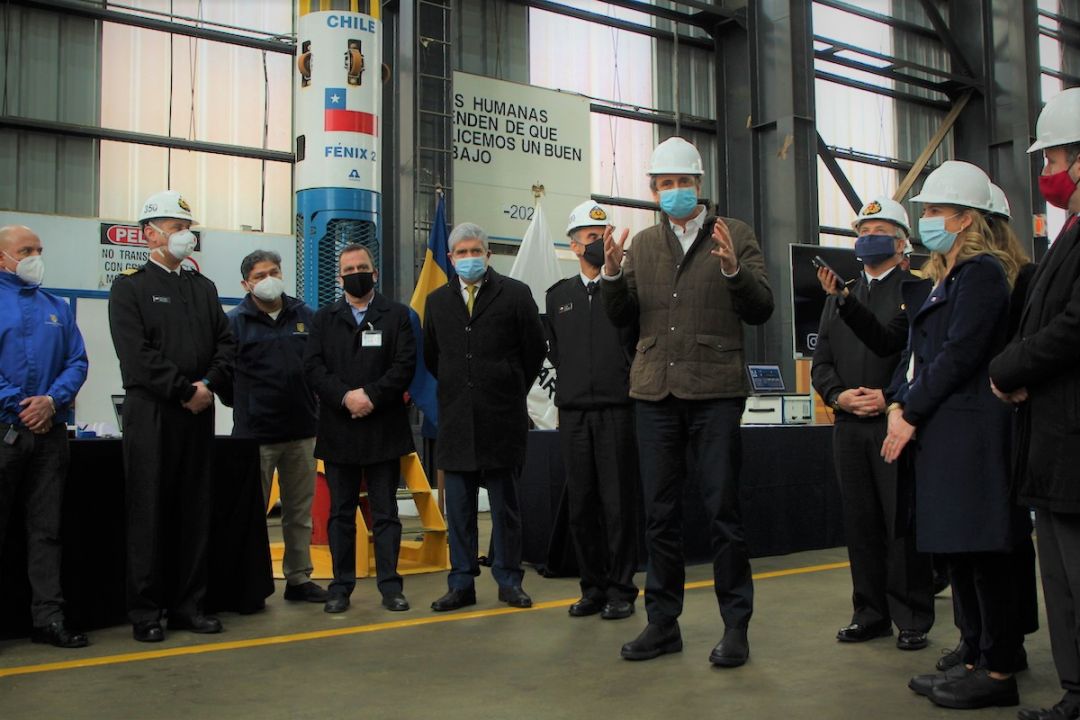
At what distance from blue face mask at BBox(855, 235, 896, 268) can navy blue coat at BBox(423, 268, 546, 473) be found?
160 cm

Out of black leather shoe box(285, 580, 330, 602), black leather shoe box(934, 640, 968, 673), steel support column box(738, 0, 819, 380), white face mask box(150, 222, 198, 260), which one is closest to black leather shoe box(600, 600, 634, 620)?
black leather shoe box(934, 640, 968, 673)

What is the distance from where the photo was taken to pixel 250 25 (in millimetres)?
11609

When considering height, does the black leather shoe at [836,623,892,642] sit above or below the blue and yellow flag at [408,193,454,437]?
below

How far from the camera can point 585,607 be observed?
4695 millimetres

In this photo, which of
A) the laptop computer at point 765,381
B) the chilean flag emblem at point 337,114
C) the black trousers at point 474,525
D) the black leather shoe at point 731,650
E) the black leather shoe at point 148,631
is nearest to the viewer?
the black leather shoe at point 731,650

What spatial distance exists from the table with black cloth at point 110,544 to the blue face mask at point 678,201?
2.38m

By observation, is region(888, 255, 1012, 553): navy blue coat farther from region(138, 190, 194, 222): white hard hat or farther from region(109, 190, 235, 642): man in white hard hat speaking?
region(138, 190, 194, 222): white hard hat

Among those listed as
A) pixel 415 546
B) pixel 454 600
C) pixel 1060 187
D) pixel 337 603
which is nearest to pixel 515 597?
pixel 454 600

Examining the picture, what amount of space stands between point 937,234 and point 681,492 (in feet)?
4.10

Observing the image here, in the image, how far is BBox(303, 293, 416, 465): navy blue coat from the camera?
16.1ft

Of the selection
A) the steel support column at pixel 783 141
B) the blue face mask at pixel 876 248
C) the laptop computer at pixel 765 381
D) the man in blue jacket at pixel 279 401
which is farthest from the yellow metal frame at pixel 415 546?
the steel support column at pixel 783 141

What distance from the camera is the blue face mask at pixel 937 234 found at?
10.9ft

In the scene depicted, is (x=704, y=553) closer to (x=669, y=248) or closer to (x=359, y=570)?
(x=359, y=570)

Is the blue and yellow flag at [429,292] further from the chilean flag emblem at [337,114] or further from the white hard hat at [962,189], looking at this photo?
the white hard hat at [962,189]
